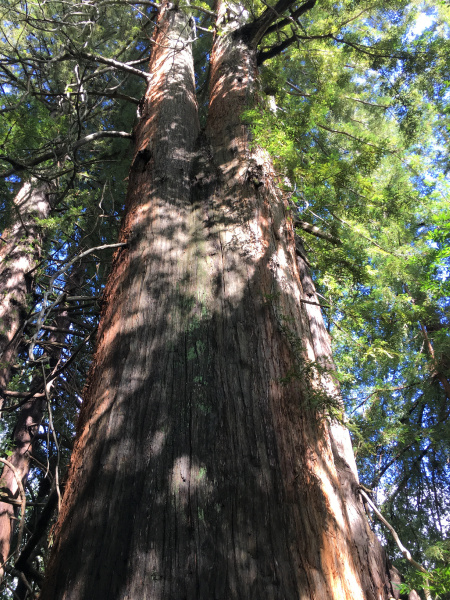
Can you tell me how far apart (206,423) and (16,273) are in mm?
4727

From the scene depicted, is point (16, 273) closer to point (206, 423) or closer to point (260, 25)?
point (260, 25)

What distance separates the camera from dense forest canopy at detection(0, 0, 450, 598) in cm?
339

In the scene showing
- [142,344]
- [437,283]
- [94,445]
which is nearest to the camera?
[94,445]

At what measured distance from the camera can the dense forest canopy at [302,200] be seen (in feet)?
11.1

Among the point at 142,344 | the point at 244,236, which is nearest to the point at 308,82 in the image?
the point at 244,236

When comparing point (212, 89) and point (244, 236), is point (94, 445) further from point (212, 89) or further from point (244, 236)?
point (212, 89)

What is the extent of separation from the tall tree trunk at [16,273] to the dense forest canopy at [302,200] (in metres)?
0.04

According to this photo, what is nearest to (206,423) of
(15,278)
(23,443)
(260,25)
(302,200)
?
(302,200)

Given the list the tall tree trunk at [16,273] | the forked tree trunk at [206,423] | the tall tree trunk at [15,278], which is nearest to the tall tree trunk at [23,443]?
the tall tree trunk at [15,278]

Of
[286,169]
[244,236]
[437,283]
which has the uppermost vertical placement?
[437,283]

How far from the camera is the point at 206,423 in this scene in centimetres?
156

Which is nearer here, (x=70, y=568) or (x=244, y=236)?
(x=70, y=568)

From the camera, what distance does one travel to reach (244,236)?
7.43 feet

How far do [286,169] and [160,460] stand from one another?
2264mm
